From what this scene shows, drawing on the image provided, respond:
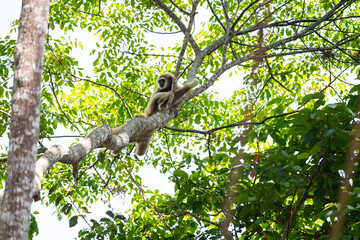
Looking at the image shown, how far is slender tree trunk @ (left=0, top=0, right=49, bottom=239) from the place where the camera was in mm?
1953

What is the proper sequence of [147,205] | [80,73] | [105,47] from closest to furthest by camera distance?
1. [147,205]
2. [80,73]
3. [105,47]

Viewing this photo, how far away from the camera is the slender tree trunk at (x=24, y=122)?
6.41 feet

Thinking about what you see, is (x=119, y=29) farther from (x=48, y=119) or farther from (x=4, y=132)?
(x=4, y=132)

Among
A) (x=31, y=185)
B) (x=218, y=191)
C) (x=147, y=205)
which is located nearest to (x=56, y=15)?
(x=147, y=205)

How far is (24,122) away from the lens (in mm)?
2109

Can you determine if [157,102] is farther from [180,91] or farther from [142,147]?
[142,147]

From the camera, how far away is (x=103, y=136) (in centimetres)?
337

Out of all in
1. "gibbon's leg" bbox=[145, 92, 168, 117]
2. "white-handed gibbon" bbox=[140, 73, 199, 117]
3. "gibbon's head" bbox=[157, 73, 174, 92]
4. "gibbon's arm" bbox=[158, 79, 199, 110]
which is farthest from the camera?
"gibbon's head" bbox=[157, 73, 174, 92]

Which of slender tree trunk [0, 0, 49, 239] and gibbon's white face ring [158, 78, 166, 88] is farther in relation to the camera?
gibbon's white face ring [158, 78, 166, 88]

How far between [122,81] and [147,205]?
12.9ft

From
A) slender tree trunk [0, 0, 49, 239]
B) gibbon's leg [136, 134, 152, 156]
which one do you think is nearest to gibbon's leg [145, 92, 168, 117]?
gibbon's leg [136, 134, 152, 156]

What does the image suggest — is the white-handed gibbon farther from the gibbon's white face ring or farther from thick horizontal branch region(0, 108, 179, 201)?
thick horizontal branch region(0, 108, 179, 201)

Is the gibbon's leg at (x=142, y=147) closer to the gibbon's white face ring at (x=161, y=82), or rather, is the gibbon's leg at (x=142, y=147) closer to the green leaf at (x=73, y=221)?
the gibbon's white face ring at (x=161, y=82)

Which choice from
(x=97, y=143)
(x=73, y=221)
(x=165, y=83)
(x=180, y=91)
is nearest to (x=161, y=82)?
(x=165, y=83)
